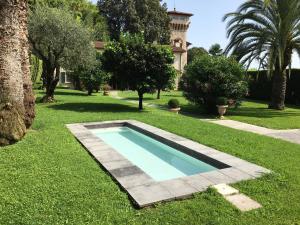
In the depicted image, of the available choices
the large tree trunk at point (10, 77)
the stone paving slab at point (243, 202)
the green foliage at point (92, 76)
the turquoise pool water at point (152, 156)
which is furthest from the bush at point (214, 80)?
the stone paving slab at point (243, 202)

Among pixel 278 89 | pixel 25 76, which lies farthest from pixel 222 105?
pixel 25 76

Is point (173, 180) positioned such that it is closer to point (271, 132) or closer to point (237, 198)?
point (237, 198)

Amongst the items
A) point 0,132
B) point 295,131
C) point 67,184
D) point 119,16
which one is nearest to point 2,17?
point 0,132

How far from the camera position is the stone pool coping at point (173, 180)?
17.2 feet

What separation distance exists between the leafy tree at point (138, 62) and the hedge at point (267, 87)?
9.90m

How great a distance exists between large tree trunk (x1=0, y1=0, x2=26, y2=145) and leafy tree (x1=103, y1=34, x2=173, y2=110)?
26.1 feet

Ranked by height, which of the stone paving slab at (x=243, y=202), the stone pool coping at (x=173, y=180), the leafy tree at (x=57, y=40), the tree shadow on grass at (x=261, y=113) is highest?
the leafy tree at (x=57, y=40)

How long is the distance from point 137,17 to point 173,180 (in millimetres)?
43686

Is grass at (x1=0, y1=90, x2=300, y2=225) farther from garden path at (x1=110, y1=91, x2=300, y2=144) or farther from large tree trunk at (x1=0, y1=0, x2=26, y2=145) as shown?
garden path at (x1=110, y1=91, x2=300, y2=144)

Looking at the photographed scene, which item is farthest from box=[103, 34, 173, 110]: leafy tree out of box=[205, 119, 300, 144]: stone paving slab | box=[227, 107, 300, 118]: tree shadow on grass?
box=[227, 107, 300, 118]: tree shadow on grass

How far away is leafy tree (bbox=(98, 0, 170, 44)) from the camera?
46.5 m

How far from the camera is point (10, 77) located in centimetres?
824

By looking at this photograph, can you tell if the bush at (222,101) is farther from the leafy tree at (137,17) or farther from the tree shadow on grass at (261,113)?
the leafy tree at (137,17)

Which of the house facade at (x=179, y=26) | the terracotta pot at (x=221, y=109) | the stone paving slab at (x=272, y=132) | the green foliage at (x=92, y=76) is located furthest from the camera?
the house facade at (x=179, y=26)
